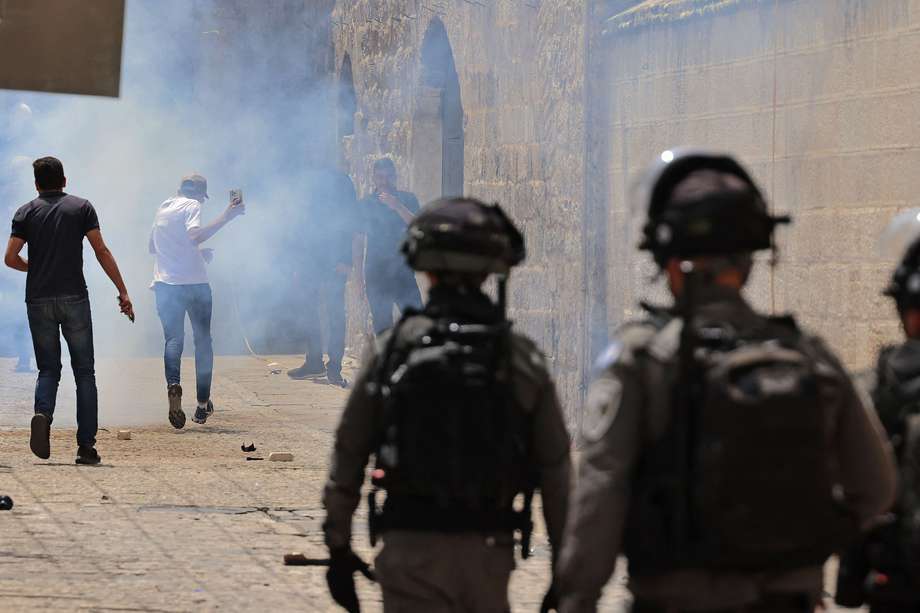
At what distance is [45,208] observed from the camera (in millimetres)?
9547

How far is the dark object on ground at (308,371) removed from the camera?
16.6 meters

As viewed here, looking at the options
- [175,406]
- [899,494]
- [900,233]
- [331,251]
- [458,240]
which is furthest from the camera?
[331,251]

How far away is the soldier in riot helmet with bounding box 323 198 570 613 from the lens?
3.77 metres

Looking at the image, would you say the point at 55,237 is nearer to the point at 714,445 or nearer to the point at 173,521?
the point at 173,521

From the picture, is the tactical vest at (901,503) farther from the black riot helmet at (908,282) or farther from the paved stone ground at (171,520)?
the paved stone ground at (171,520)

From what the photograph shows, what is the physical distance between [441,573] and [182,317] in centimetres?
830

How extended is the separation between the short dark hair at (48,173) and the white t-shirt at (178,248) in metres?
2.25

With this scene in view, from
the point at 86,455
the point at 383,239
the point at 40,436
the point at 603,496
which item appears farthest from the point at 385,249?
the point at 603,496

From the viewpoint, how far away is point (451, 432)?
3756 millimetres

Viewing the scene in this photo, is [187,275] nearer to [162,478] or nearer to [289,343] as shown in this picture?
[162,478]

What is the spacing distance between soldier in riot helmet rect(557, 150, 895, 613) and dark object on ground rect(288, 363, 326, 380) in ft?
43.6

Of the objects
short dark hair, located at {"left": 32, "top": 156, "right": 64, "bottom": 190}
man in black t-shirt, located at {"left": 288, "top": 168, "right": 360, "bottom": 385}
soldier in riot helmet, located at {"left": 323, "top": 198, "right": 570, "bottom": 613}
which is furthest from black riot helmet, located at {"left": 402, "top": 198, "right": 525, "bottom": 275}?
man in black t-shirt, located at {"left": 288, "top": 168, "right": 360, "bottom": 385}

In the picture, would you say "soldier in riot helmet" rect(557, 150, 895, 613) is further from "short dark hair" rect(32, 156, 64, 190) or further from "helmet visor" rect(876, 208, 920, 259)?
"short dark hair" rect(32, 156, 64, 190)

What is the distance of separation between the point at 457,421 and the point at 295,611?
263cm
